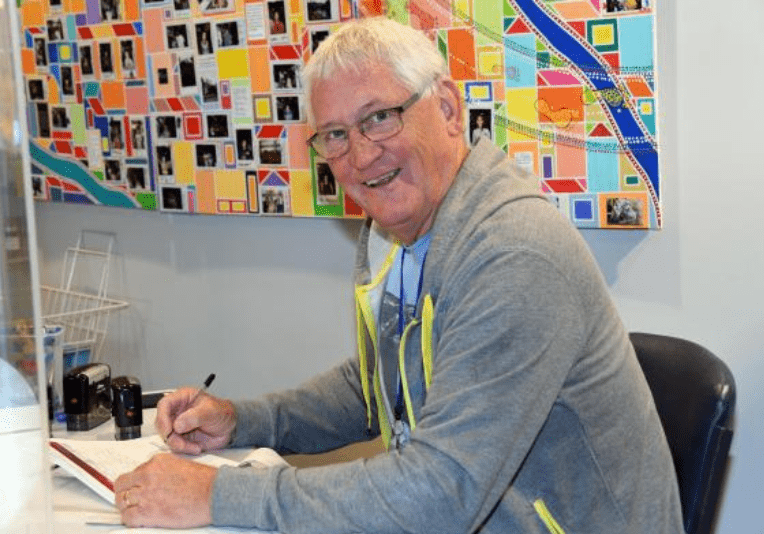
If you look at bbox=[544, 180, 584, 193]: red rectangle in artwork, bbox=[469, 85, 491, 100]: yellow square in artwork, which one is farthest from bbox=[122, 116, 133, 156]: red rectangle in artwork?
bbox=[544, 180, 584, 193]: red rectangle in artwork

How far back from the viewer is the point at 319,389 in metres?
1.98

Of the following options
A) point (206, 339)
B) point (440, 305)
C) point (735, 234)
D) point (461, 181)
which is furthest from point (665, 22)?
point (206, 339)

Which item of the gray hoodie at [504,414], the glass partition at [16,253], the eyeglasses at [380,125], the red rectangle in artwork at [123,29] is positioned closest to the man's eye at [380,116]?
the eyeglasses at [380,125]

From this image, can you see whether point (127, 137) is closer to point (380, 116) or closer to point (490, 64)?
point (490, 64)

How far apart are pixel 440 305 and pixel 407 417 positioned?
204 millimetres

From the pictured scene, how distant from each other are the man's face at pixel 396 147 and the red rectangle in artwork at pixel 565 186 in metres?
0.82

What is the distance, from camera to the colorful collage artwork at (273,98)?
2.42 meters

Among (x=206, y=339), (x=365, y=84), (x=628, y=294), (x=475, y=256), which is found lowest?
(x=206, y=339)

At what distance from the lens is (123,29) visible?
3482 millimetres

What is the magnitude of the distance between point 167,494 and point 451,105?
67cm

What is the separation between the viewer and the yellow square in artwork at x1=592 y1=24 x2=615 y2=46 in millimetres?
2381

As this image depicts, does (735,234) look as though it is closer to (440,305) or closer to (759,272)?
(759,272)

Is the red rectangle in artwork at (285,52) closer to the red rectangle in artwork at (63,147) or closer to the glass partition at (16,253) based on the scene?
the red rectangle in artwork at (63,147)

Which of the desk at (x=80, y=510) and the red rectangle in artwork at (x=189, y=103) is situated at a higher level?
the red rectangle in artwork at (x=189, y=103)
